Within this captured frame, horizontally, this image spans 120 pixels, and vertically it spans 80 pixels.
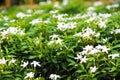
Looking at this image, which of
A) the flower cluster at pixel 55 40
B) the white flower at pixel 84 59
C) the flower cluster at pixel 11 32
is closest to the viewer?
the white flower at pixel 84 59

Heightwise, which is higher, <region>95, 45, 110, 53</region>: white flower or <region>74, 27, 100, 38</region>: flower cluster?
<region>74, 27, 100, 38</region>: flower cluster

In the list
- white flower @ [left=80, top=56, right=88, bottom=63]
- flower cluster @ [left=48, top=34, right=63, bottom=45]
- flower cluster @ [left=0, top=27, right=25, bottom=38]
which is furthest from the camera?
flower cluster @ [left=0, top=27, right=25, bottom=38]

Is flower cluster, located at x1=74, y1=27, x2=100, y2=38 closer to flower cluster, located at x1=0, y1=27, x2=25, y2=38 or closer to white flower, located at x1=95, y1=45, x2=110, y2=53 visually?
white flower, located at x1=95, y1=45, x2=110, y2=53

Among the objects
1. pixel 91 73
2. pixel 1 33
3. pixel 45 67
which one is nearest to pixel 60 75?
pixel 45 67

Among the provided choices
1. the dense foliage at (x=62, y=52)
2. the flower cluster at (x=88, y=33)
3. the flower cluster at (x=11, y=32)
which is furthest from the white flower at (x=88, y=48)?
the flower cluster at (x=11, y=32)

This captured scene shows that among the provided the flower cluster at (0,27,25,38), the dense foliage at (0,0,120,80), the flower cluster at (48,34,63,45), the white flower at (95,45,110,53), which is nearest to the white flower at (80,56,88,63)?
the dense foliage at (0,0,120,80)

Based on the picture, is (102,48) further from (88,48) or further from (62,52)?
(62,52)

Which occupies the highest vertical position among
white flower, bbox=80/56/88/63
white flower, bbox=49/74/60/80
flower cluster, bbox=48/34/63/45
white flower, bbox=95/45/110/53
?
flower cluster, bbox=48/34/63/45

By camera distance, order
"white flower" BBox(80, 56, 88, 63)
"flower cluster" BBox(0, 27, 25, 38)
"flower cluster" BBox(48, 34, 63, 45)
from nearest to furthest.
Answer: "white flower" BBox(80, 56, 88, 63)
"flower cluster" BBox(48, 34, 63, 45)
"flower cluster" BBox(0, 27, 25, 38)

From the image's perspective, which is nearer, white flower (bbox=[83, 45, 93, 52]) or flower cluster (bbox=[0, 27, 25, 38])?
white flower (bbox=[83, 45, 93, 52])

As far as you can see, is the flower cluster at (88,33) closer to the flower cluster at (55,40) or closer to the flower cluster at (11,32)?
A: the flower cluster at (55,40)

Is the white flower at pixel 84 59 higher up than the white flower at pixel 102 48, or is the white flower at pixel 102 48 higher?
the white flower at pixel 102 48

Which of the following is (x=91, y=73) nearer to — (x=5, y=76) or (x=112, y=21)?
(x=5, y=76)
